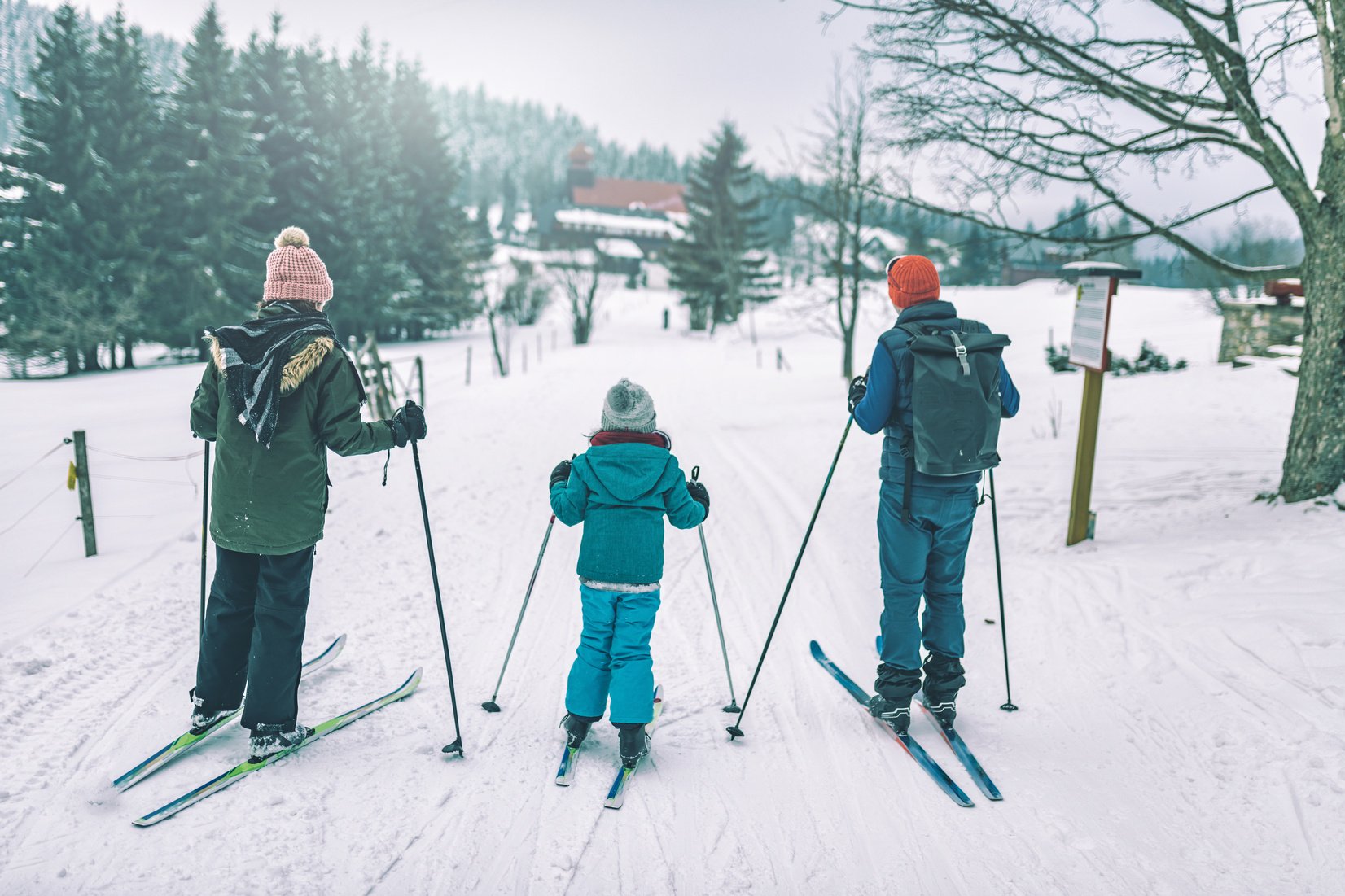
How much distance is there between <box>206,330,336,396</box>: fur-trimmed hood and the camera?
2.98m

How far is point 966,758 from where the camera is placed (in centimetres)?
334

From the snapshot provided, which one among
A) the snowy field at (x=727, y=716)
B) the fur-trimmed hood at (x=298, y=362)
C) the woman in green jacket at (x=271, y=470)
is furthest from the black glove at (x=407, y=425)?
the snowy field at (x=727, y=716)

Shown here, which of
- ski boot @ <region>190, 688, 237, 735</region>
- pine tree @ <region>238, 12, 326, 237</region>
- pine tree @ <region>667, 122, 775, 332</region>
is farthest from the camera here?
pine tree @ <region>667, 122, 775, 332</region>

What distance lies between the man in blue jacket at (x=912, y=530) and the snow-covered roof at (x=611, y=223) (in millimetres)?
69614

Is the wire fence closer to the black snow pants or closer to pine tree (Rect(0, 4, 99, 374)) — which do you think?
the black snow pants

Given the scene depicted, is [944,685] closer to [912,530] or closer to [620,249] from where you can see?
[912,530]

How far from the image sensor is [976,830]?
9.36ft

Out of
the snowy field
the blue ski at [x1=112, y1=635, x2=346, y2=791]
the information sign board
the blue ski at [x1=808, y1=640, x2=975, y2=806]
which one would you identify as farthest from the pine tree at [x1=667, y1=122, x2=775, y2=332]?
the blue ski at [x1=112, y1=635, x2=346, y2=791]

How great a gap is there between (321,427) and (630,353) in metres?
25.7

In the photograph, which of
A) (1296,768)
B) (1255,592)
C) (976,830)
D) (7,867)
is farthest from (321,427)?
(1255,592)

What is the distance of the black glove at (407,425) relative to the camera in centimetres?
333

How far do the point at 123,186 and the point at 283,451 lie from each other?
23647 mm

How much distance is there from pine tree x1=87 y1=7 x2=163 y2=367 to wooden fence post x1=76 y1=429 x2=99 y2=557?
1771 centimetres

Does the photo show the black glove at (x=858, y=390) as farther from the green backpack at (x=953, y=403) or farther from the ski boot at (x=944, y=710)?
the ski boot at (x=944, y=710)
